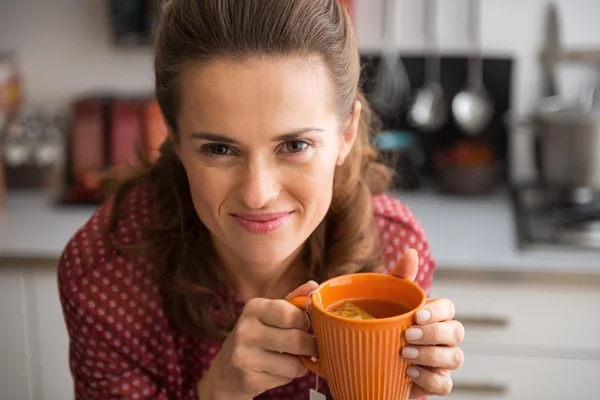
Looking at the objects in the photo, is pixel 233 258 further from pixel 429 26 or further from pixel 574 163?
pixel 429 26

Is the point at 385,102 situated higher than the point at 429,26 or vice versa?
the point at 429,26

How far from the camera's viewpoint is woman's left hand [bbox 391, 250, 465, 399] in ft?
2.76

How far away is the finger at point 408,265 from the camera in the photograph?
3.06 feet

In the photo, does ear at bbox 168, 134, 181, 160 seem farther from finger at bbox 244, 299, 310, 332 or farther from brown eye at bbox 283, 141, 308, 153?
finger at bbox 244, 299, 310, 332

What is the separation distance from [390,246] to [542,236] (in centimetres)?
78

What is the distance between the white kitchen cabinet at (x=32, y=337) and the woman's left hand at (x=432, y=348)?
1.33m

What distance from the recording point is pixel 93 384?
4.03 feet

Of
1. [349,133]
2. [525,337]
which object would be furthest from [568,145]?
[349,133]

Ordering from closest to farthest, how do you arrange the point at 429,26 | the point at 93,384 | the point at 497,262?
the point at 93,384 → the point at 497,262 → the point at 429,26

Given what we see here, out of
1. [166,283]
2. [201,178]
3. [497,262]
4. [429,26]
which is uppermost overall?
[429,26]

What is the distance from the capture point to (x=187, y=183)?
4.24 feet

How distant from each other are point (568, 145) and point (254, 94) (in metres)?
1.29

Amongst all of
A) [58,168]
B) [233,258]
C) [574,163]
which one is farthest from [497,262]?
[58,168]

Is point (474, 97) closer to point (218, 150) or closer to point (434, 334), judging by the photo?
point (218, 150)
